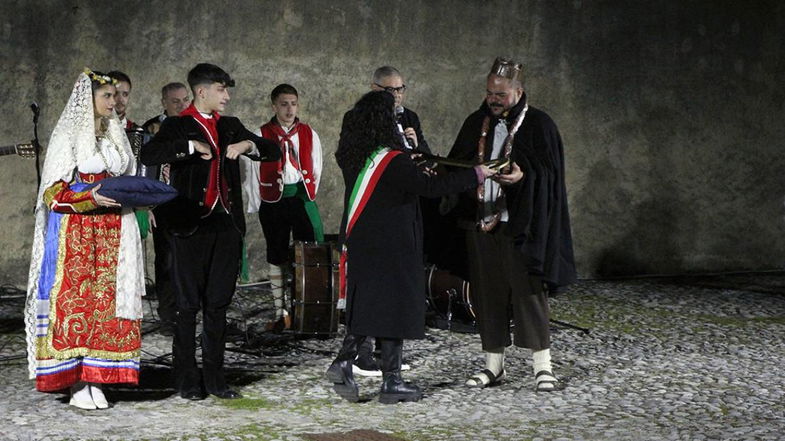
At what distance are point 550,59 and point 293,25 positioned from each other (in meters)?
2.28

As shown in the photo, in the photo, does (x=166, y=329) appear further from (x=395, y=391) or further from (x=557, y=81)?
(x=557, y=81)

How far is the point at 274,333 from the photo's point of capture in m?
7.40

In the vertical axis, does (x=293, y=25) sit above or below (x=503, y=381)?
above

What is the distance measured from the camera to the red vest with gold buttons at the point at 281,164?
7.71 metres

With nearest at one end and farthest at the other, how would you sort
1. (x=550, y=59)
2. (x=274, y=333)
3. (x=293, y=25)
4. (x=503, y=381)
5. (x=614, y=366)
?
1. (x=503, y=381)
2. (x=614, y=366)
3. (x=274, y=333)
4. (x=293, y=25)
5. (x=550, y=59)

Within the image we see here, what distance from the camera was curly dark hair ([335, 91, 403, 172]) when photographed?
17.4 feet

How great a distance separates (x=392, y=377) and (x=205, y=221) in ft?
3.70

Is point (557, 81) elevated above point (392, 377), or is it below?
above

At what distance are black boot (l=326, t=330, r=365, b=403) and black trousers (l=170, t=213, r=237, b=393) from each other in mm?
560

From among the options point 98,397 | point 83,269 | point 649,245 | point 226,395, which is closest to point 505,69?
point 226,395

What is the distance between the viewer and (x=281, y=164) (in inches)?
305

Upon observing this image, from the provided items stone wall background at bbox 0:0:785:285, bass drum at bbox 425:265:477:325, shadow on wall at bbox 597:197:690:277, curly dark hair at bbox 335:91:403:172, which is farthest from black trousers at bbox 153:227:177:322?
shadow on wall at bbox 597:197:690:277

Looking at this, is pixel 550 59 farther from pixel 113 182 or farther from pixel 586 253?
pixel 113 182

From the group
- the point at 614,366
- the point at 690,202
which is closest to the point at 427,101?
the point at 690,202
